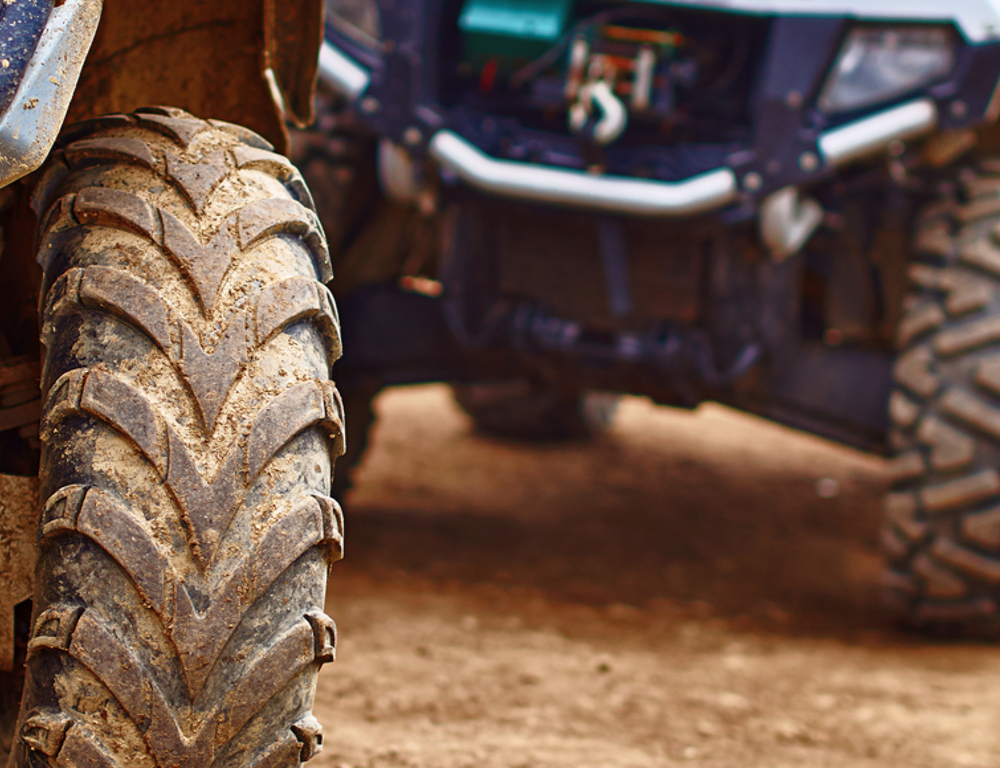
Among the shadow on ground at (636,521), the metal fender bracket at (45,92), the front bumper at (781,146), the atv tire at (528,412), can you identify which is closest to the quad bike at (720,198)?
the front bumper at (781,146)

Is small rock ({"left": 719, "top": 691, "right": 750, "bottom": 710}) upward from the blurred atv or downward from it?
downward

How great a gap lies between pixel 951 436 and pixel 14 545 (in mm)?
2371

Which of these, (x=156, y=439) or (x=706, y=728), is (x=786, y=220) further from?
(x=156, y=439)

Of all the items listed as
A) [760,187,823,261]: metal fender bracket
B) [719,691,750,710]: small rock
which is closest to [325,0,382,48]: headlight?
[760,187,823,261]: metal fender bracket

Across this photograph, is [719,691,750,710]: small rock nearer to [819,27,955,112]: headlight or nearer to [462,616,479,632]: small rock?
[462,616,479,632]: small rock

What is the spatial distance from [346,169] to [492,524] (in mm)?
1695

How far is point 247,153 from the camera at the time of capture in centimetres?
125

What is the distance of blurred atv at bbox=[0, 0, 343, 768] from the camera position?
98cm

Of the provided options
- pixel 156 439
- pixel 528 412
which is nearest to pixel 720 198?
pixel 156 439

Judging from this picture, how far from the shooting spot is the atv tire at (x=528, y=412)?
214 inches

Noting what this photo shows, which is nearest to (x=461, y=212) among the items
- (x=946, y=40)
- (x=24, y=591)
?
(x=946, y=40)

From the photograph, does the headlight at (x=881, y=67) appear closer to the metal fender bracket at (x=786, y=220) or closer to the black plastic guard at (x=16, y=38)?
the metal fender bracket at (x=786, y=220)

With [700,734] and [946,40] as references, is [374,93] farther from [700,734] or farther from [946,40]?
[700,734]

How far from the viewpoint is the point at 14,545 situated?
1165 mm
